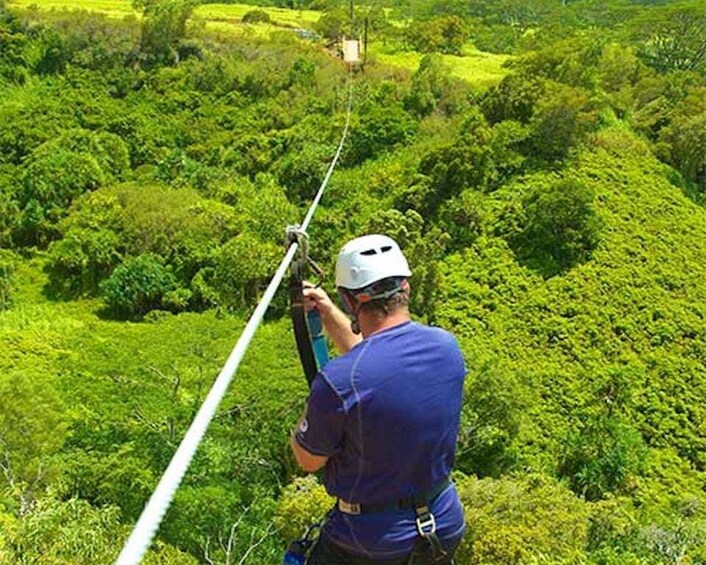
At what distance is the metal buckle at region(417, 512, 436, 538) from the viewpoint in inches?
87.6

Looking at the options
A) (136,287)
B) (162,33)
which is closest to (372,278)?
(136,287)

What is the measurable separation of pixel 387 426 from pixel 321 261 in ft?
64.0

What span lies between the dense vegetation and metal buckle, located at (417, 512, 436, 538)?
6164 mm

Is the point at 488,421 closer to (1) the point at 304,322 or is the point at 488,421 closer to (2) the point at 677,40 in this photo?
(1) the point at 304,322

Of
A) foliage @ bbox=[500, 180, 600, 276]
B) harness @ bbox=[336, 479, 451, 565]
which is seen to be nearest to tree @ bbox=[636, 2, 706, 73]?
foliage @ bbox=[500, 180, 600, 276]

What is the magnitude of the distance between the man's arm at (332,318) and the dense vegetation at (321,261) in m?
5.82

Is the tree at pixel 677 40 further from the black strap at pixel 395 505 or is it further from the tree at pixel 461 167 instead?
the black strap at pixel 395 505

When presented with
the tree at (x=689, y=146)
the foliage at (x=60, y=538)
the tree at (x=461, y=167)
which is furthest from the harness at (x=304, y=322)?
the tree at (x=689, y=146)

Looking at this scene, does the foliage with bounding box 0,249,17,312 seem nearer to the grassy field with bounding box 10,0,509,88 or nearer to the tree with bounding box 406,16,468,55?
the grassy field with bounding box 10,0,509,88

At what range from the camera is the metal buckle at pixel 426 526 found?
7.30 feet

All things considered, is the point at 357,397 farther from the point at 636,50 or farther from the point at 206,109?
the point at 636,50

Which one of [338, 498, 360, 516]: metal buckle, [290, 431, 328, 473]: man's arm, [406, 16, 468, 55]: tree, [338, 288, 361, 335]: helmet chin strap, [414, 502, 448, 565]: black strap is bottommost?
[406, 16, 468, 55]: tree

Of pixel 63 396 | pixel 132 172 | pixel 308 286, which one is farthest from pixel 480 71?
pixel 308 286

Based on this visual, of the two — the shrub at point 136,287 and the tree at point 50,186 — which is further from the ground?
the tree at point 50,186
